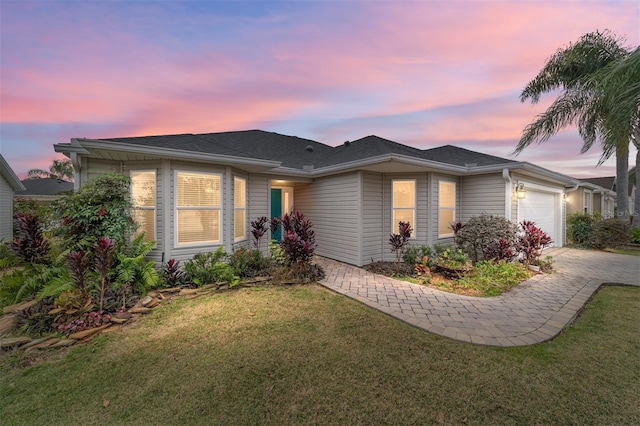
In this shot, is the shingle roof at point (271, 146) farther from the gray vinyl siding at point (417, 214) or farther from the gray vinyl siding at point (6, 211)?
the gray vinyl siding at point (6, 211)

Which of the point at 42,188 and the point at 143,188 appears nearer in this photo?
the point at 143,188

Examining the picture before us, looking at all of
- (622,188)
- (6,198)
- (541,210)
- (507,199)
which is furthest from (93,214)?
(622,188)

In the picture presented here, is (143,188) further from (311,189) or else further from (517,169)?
(517,169)

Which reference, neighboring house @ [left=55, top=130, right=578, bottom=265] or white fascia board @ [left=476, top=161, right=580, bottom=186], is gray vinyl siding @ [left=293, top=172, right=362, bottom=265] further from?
white fascia board @ [left=476, top=161, right=580, bottom=186]

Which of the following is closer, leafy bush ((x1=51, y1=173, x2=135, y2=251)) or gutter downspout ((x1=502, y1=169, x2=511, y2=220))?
leafy bush ((x1=51, y1=173, x2=135, y2=251))

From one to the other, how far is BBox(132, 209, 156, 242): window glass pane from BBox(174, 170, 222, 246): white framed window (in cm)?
53

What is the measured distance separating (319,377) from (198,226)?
4.61 metres

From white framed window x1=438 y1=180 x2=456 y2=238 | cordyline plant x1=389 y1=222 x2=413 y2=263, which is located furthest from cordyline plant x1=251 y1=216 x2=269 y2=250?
white framed window x1=438 y1=180 x2=456 y2=238

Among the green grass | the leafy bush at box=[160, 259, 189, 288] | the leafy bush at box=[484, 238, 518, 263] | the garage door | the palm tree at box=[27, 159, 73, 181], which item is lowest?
the green grass

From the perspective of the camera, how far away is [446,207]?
788 cm

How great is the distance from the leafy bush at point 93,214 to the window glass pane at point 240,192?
239 centimetres

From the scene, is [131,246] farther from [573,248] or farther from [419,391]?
[573,248]

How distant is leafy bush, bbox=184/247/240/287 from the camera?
5176 millimetres

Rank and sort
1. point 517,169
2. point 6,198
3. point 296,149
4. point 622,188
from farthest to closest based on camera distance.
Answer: point 622,188
point 296,149
point 6,198
point 517,169
